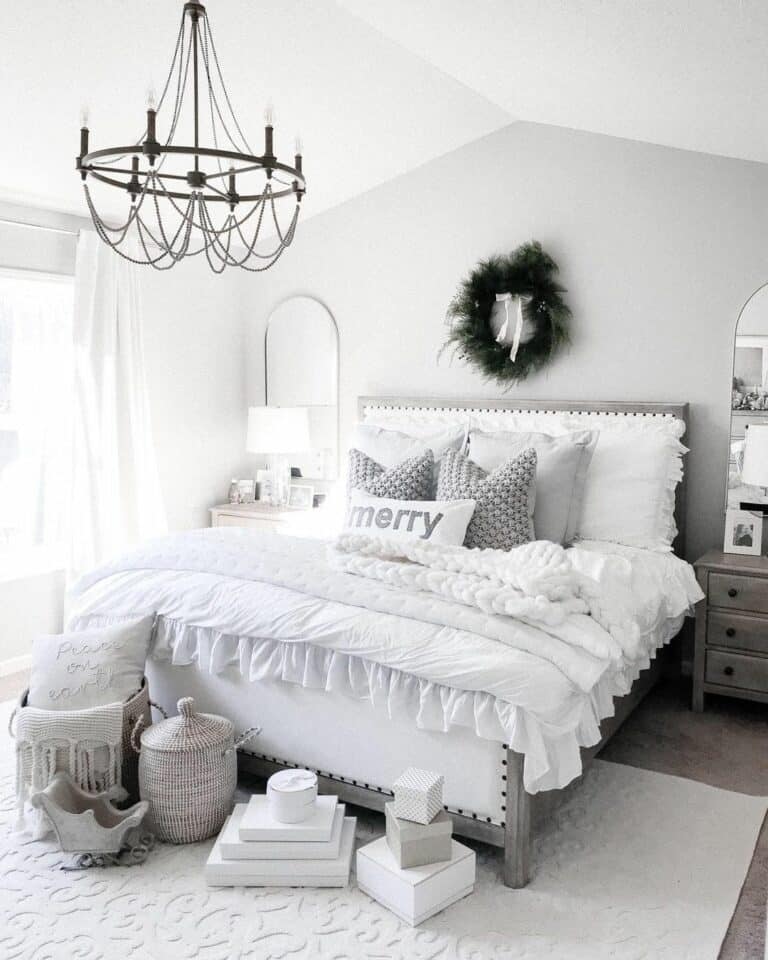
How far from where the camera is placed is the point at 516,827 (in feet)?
7.80

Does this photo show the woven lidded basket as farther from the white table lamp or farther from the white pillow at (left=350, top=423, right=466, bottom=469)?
the white table lamp

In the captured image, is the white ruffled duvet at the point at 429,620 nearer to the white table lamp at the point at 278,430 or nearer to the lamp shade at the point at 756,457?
the lamp shade at the point at 756,457

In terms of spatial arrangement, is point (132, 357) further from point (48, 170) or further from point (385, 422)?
point (385, 422)

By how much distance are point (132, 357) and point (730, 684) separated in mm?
3126

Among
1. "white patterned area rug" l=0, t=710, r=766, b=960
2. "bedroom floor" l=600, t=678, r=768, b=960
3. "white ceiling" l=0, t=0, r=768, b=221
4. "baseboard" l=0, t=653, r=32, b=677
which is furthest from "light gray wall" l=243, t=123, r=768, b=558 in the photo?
"baseboard" l=0, t=653, r=32, b=677

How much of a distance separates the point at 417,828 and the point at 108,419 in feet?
9.31

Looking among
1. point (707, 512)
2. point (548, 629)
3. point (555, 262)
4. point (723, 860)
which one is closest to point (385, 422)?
point (555, 262)

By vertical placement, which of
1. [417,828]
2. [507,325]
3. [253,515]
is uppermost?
[507,325]

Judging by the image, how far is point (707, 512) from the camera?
153 inches

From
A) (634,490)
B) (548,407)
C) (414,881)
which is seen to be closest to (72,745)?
(414,881)

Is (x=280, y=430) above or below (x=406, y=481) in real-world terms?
above

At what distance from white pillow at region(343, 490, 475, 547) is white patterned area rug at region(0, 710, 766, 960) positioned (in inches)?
38.5

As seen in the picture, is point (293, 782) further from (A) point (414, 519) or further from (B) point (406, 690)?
(A) point (414, 519)

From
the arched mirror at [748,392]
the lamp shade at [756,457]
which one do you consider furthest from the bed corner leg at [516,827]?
the arched mirror at [748,392]
